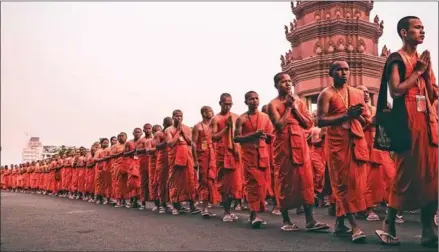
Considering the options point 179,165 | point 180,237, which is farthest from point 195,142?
point 180,237

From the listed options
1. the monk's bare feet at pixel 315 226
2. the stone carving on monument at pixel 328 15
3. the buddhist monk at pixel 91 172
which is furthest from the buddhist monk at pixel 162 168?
the stone carving on monument at pixel 328 15

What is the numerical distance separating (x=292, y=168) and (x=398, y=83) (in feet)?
6.42

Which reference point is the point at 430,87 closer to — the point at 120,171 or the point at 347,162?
the point at 347,162

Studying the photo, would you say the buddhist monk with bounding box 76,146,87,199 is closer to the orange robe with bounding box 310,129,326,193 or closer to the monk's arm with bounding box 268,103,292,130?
the orange robe with bounding box 310,129,326,193

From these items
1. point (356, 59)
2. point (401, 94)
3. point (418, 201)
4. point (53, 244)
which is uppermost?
point (356, 59)

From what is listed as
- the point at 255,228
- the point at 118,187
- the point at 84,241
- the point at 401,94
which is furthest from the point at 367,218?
the point at 118,187

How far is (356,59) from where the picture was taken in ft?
101

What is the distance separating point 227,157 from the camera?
796 centimetres

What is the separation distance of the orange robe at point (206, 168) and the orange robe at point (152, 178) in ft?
6.63

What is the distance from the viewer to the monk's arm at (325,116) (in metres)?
5.33

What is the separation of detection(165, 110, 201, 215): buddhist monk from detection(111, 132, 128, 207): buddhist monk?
3532 millimetres

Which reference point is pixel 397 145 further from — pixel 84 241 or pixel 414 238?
pixel 84 241

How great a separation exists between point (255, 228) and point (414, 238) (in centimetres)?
204

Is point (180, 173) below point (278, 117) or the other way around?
below
